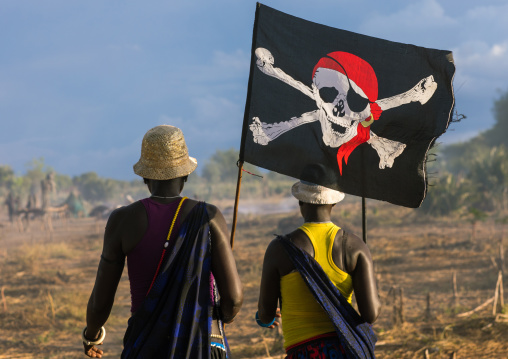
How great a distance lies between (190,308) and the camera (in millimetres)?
2443

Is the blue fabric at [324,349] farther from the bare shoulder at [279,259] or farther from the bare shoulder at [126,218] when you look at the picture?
the bare shoulder at [126,218]

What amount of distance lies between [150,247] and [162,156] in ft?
1.43

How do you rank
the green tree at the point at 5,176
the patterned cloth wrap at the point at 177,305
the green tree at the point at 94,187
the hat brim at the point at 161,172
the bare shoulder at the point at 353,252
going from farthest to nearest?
the green tree at the point at 94,187
the green tree at the point at 5,176
the bare shoulder at the point at 353,252
the hat brim at the point at 161,172
the patterned cloth wrap at the point at 177,305

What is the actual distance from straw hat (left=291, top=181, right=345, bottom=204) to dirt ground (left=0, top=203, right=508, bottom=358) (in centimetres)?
421

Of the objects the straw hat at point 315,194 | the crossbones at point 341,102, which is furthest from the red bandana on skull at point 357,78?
the straw hat at point 315,194

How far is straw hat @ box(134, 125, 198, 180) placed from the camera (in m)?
2.54

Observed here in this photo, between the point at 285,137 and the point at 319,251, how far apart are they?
3.44 ft

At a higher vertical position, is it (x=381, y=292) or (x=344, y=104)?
(x=344, y=104)

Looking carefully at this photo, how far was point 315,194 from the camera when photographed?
2.76 meters

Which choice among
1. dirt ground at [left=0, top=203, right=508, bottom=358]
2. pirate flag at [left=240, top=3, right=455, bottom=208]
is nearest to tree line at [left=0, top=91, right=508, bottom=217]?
dirt ground at [left=0, top=203, right=508, bottom=358]

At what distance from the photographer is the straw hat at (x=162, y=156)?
100.0 inches

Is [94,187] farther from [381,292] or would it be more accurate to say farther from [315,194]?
[315,194]

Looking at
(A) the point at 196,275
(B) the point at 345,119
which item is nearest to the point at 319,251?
(A) the point at 196,275

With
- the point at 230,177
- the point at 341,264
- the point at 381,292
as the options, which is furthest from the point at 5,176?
the point at 341,264
